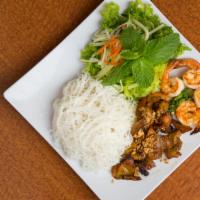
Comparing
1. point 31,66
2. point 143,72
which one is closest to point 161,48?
point 143,72

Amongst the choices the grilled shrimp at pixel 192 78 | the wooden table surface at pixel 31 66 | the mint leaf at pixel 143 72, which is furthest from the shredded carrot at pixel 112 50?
the grilled shrimp at pixel 192 78

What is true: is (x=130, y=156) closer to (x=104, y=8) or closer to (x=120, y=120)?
(x=120, y=120)

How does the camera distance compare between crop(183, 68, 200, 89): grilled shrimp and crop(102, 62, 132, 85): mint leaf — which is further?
crop(183, 68, 200, 89): grilled shrimp

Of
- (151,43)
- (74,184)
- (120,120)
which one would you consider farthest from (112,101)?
(74,184)

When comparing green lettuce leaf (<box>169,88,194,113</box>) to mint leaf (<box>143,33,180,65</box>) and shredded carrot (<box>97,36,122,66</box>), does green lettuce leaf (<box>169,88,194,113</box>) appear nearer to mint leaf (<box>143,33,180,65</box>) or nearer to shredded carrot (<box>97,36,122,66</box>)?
mint leaf (<box>143,33,180,65</box>)

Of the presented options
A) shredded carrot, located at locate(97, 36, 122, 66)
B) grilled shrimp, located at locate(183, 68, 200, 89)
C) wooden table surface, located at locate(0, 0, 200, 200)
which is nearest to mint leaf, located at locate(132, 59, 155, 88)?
shredded carrot, located at locate(97, 36, 122, 66)

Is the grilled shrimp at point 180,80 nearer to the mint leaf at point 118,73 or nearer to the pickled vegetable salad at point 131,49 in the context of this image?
the pickled vegetable salad at point 131,49
